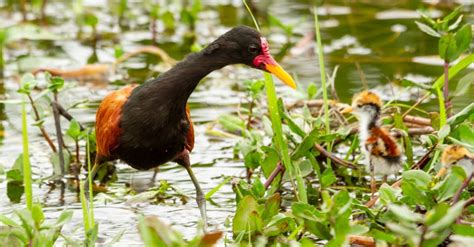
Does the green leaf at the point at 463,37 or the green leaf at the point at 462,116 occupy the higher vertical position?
the green leaf at the point at 463,37

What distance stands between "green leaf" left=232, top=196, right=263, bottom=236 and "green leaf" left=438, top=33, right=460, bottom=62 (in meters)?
1.43

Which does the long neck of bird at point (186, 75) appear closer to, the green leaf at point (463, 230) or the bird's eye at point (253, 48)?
the bird's eye at point (253, 48)

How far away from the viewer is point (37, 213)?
3.72 meters

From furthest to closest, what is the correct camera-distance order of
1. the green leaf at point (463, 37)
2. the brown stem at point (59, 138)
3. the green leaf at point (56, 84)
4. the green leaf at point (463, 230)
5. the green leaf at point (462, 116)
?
1. the brown stem at point (59, 138)
2. the green leaf at point (56, 84)
3. the green leaf at point (463, 37)
4. the green leaf at point (462, 116)
5. the green leaf at point (463, 230)

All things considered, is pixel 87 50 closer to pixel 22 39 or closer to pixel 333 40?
pixel 22 39

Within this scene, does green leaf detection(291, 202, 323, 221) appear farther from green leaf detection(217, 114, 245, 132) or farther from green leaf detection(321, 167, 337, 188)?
green leaf detection(217, 114, 245, 132)

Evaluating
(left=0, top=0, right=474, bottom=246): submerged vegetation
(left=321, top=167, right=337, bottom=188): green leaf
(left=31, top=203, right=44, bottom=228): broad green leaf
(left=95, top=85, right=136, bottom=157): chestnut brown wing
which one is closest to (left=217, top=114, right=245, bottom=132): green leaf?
(left=0, top=0, right=474, bottom=246): submerged vegetation

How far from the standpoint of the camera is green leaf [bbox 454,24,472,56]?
4996 mm

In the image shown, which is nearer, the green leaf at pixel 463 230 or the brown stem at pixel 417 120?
the green leaf at pixel 463 230

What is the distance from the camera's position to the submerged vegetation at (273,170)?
373cm

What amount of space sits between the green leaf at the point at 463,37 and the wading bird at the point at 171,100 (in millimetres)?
838

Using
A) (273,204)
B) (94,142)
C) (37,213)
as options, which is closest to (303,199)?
(273,204)

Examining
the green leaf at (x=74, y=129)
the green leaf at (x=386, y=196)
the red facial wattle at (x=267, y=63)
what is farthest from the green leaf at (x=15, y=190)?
the green leaf at (x=386, y=196)

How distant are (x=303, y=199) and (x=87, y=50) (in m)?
4.77
